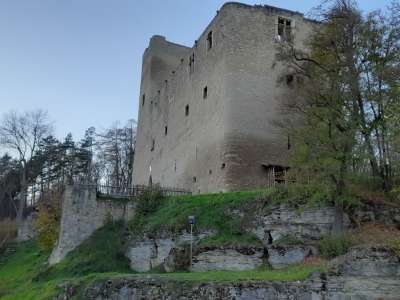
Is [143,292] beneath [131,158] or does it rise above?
beneath

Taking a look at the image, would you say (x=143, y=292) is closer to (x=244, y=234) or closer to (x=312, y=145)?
(x=244, y=234)

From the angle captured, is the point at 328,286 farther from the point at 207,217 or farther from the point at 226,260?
the point at 207,217

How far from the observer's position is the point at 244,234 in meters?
17.5

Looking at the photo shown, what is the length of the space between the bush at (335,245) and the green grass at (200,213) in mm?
3335

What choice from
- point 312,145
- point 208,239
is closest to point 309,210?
point 312,145

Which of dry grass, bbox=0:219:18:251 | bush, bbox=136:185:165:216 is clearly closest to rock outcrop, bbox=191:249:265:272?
bush, bbox=136:185:165:216

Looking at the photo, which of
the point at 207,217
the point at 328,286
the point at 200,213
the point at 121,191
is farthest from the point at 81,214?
the point at 328,286

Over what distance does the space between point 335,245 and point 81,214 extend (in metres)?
11.7

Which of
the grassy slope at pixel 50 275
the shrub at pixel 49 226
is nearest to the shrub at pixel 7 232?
the grassy slope at pixel 50 275

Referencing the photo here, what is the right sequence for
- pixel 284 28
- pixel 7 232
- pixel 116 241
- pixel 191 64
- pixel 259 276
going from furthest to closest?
pixel 7 232 → pixel 191 64 → pixel 284 28 → pixel 116 241 → pixel 259 276

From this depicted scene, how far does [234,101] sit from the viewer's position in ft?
80.2

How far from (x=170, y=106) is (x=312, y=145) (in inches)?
708

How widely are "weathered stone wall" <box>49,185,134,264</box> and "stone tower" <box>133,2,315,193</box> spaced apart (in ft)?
17.2

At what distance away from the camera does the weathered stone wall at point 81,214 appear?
69.7 ft
